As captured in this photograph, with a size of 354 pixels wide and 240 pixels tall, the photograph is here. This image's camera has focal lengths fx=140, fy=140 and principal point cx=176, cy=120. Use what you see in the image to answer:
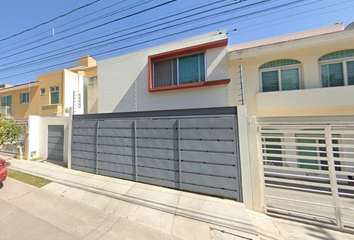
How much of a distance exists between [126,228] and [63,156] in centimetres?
669

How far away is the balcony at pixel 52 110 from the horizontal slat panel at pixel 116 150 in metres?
8.43

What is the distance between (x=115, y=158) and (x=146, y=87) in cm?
423

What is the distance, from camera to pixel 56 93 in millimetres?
12109

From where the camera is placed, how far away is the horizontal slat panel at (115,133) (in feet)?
17.7

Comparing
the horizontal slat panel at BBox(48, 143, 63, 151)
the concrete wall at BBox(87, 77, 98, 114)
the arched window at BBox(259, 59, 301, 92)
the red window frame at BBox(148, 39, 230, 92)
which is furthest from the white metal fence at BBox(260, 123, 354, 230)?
the concrete wall at BBox(87, 77, 98, 114)

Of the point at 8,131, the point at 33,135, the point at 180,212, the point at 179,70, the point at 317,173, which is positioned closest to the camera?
the point at 317,173

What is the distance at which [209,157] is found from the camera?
422cm

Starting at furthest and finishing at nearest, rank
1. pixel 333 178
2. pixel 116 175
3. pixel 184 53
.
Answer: pixel 184 53, pixel 116 175, pixel 333 178

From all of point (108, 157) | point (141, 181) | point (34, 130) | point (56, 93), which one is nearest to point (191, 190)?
point (141, 181)

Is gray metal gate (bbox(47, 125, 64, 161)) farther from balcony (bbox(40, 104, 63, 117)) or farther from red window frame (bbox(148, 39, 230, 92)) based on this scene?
red window frame (bbox(148, 39, 230, 92))

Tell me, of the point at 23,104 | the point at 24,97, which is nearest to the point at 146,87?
the point at 23,104

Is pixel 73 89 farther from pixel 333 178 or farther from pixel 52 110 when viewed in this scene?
pixel 333 178

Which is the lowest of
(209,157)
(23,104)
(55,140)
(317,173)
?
(317,173)

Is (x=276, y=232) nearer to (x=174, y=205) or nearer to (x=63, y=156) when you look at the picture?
(x=174, y=205)
